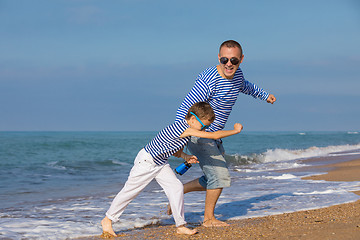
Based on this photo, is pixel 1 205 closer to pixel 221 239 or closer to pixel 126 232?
pixel 126 232

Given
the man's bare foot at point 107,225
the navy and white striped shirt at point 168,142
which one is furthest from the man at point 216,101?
the man's bare foot at point 107,225

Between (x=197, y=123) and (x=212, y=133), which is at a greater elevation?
(x=197, y=123)

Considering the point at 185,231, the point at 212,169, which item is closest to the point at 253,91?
the point at 212,169

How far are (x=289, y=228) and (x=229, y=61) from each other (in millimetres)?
1868

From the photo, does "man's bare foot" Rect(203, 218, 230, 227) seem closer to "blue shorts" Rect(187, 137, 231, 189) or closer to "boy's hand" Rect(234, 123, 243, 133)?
"blue shorts" Rect(187, 137, 231, 189)

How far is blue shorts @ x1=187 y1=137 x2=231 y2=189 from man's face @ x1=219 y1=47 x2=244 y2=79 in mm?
774

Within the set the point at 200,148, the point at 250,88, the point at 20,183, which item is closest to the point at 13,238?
the point at 200,148

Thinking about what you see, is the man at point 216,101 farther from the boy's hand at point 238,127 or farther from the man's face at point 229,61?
the boy's hand at point 238,127

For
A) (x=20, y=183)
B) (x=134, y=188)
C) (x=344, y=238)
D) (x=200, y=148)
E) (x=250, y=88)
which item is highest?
(x=250, y=88)

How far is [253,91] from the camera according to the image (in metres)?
5.11

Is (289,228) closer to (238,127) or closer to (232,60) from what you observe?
(238,127)

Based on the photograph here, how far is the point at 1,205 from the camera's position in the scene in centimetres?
716

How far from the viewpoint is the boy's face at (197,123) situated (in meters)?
4.14

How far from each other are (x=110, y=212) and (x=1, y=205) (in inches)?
145
